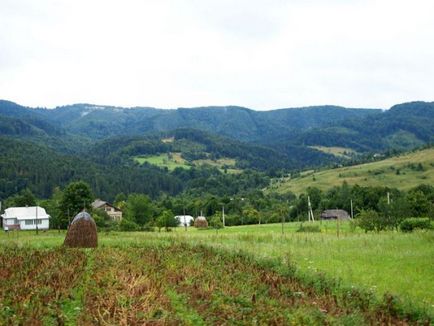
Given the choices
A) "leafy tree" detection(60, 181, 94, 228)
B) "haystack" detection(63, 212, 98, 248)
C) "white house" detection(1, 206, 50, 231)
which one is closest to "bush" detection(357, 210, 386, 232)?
"haystack" detection(63, 212, 98, 248)

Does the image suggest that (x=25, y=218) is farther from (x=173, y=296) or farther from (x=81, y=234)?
(x=173, y=296)

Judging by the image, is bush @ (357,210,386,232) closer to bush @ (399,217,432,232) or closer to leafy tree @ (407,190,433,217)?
bush @ (399,217,432,232)

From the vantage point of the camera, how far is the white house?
9500 cm

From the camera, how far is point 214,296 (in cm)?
1534

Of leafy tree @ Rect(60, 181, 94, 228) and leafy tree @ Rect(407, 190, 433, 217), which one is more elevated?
leafy tree @ Rect(60, 181, 94, 228)

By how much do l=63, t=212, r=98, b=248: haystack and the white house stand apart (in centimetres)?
6751

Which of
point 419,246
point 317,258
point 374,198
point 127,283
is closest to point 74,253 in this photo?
point 127,283

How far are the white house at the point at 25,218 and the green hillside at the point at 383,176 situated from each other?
309 ft

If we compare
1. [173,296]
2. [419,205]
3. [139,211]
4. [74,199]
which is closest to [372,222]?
[419,205]

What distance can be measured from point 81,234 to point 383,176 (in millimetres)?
153131

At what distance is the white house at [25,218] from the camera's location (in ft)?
312

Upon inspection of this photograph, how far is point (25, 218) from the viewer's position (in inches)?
3762

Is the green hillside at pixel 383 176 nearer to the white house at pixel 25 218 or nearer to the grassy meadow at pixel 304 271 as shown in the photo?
the white house at pixel 25 218

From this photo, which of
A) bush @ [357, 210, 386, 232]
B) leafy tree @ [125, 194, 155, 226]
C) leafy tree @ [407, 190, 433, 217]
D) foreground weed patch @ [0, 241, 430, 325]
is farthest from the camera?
leafy tree @ [125, 194, 155, 226]
